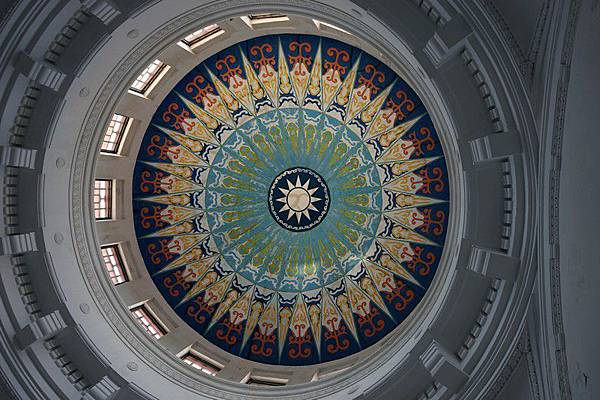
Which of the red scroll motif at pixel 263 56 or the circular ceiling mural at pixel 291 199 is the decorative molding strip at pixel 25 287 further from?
the red scroll motif at pixel 263 56

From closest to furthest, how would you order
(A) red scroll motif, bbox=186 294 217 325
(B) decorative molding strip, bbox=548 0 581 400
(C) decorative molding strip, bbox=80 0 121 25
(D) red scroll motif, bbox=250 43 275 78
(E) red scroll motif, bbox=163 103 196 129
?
(B) decorative molding strip, bbox=548 0 581 400, (C) decorative molding strip, bbox=80 0 121 25, (D) red scroll motif, bbox=250 43 275 78, (E) red scroll motif, bbox=163 103 196 129, (A) red scroll motif, bbox=186 294 217 325

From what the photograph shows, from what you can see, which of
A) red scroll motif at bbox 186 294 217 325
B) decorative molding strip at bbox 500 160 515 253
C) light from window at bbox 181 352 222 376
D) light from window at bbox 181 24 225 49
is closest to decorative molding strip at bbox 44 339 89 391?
light from window at bbox 181 352 222 376

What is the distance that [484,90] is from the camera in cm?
1015

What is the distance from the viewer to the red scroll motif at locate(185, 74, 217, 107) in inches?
696

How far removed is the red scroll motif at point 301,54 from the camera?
1738cm

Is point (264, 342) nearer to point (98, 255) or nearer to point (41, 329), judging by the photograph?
point (98, 255)

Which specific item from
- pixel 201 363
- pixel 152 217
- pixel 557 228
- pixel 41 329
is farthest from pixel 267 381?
pixel 557 228

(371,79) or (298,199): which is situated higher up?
(371,79)

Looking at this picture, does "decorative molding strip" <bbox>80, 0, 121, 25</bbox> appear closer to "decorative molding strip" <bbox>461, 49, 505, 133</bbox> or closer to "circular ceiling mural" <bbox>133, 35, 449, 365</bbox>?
"circular ceiling mural" <bbox>133, 35, 449, 365</bbox>

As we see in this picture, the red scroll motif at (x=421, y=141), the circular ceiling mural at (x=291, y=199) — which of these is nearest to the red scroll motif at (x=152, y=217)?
the circular ceiling mural at (x=291, y=199)

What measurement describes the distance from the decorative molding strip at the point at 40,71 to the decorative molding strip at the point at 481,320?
996 centimetres

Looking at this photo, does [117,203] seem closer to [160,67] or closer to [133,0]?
[160,67]

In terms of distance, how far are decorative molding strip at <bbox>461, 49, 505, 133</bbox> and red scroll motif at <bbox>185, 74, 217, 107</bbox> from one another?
995 cm

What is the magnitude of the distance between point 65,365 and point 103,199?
18.9 ft
